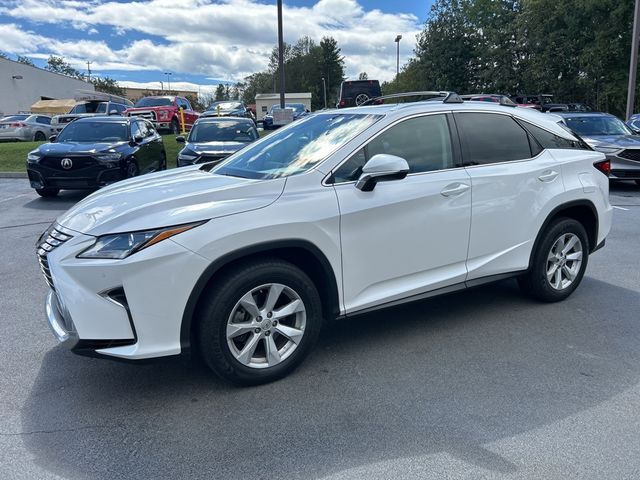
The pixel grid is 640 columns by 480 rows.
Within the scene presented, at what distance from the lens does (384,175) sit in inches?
139

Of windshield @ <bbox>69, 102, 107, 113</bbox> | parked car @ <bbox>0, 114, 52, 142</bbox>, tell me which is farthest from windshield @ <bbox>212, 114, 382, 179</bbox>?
parked car @ <bbox>0, 114, 52, 142</bbox>

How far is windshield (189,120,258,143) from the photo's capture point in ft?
38.7

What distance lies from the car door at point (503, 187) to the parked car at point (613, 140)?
680cm

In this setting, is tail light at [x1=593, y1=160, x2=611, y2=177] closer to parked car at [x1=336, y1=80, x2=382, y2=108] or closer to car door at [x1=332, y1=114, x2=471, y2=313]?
car door at [x1=332, y1=114, x2=471, y2=313]

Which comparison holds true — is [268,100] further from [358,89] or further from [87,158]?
[87,158]

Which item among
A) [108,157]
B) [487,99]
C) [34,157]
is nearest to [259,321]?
[108,157]

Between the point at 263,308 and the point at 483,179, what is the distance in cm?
204

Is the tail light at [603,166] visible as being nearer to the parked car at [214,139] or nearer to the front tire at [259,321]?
the front tire at [259,321]

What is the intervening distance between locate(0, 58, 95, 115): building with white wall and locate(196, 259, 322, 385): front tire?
52.4 m

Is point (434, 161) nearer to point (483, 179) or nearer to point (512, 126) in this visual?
point (483, 179)

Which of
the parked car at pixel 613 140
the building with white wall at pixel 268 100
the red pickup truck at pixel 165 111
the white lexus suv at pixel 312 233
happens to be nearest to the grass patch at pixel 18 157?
the red pickup truck at pixel 165 111

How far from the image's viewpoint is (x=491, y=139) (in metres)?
4.41

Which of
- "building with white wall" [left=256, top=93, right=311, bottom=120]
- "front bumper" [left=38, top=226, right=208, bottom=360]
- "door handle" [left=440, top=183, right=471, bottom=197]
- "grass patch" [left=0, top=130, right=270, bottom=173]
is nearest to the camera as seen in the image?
"front bumper" [left=38, top=226, right=208, bottom=360]

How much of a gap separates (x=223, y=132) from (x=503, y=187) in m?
8.77
